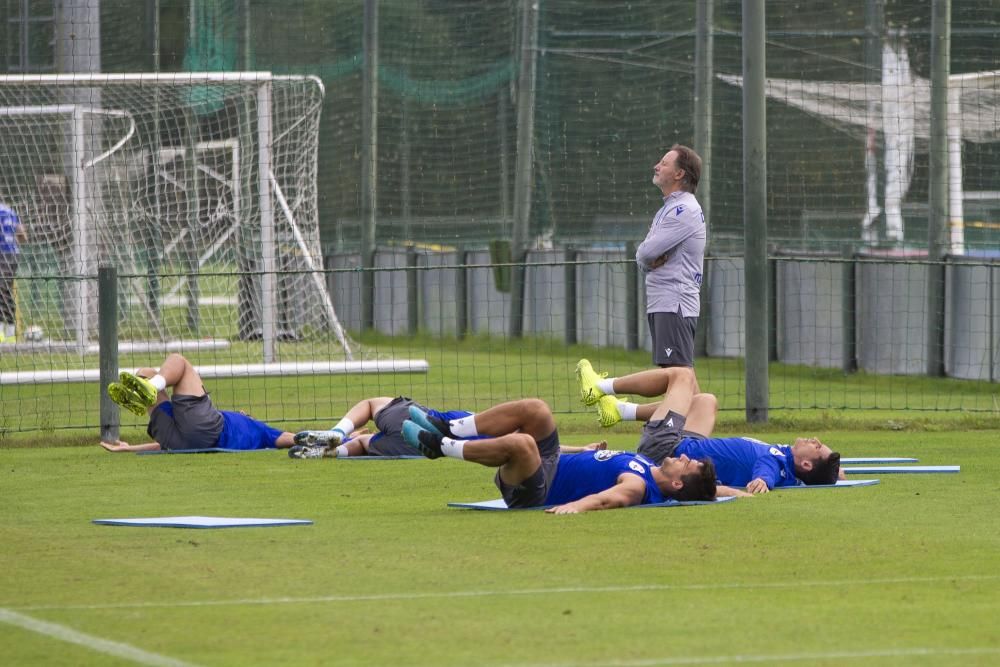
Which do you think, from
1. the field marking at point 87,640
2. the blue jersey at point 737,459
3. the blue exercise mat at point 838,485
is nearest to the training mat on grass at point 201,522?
the field marking at point 87,640

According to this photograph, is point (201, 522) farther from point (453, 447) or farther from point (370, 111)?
point (370, 111)

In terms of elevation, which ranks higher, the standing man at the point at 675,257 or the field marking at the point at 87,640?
the standing man at the point at 675,257

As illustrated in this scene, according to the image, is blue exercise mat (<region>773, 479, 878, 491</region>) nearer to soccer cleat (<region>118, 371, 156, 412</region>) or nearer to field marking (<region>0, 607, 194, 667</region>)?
soccer cleat (<region>118, 371, 156, 412</region>)

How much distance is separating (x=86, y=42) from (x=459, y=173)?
225 inches

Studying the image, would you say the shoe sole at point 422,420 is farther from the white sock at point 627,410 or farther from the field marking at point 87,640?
the field marking at point 87,640

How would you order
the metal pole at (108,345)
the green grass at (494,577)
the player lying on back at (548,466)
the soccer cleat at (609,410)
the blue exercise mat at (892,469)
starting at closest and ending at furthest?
1. the green grass at (494,577)
2. the player lying on back at (548,466)
3. the blue exercise mat at (892,469)
4. the soccer cleat at (609,410)
5. the metal pole at (108,345)

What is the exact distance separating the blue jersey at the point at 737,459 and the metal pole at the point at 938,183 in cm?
957

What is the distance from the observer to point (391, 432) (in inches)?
560

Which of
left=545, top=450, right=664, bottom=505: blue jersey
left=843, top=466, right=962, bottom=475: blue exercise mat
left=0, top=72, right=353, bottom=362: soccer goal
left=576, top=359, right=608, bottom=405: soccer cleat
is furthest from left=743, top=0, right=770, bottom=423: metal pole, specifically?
left=0, top=72, right=353, bottom=362: soccer goal

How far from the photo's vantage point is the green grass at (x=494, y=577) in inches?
274

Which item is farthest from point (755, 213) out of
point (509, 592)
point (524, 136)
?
point (524, 136)

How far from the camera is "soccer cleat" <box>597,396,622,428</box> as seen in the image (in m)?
13.2

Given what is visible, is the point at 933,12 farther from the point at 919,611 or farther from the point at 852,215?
the point at 919,611

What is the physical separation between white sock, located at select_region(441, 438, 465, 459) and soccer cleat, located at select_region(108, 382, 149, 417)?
4293mm
